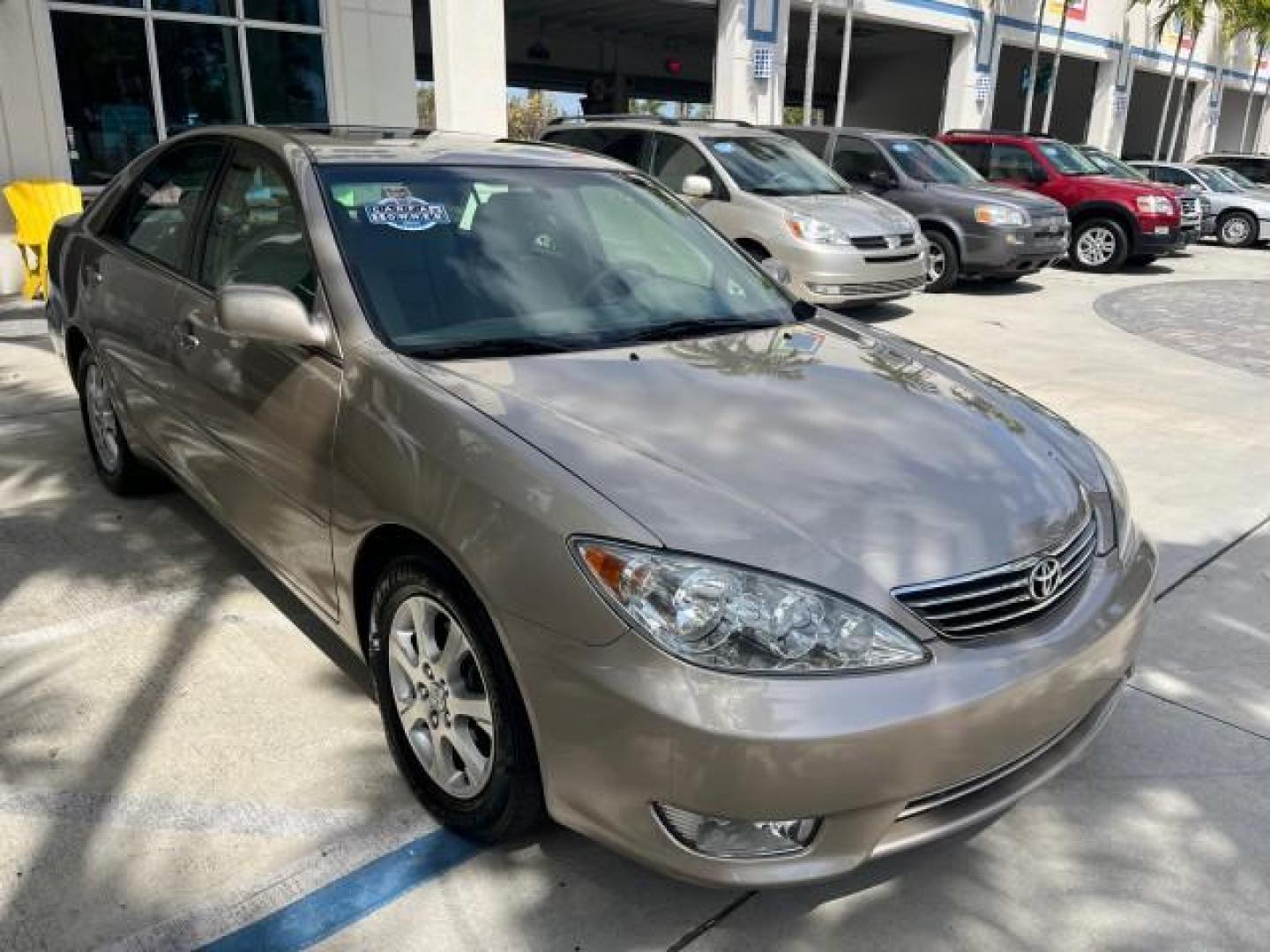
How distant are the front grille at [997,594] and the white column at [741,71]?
16.7 meters

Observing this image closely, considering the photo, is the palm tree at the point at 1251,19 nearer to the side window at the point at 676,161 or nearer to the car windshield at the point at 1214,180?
the car windshield at the point at 1214,180

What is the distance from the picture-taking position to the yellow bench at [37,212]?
31.4 ft

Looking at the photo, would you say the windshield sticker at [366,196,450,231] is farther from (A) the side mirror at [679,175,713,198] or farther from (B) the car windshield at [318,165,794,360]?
(A) the side mirror at [679,175,713,198]

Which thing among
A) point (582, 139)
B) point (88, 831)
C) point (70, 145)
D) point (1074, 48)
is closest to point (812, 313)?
point (88, 831)

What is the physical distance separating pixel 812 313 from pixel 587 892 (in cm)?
212

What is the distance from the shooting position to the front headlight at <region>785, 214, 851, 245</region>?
8.88 metres

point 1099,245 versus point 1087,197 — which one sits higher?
point 1087,197

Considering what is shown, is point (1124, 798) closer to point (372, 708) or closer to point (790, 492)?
point (790, 492)

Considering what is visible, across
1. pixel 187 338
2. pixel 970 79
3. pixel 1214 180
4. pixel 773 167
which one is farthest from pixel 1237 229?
pixel 187 338

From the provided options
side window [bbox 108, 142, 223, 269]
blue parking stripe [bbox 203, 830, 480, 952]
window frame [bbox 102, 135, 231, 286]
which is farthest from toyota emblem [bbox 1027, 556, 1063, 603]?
side window [bbox 108, 142, 223, 269]

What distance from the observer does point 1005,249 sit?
36.7 feet

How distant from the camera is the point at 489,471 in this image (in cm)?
228

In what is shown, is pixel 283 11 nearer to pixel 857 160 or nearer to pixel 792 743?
pixel 857 160

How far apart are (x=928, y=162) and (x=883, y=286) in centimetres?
361
